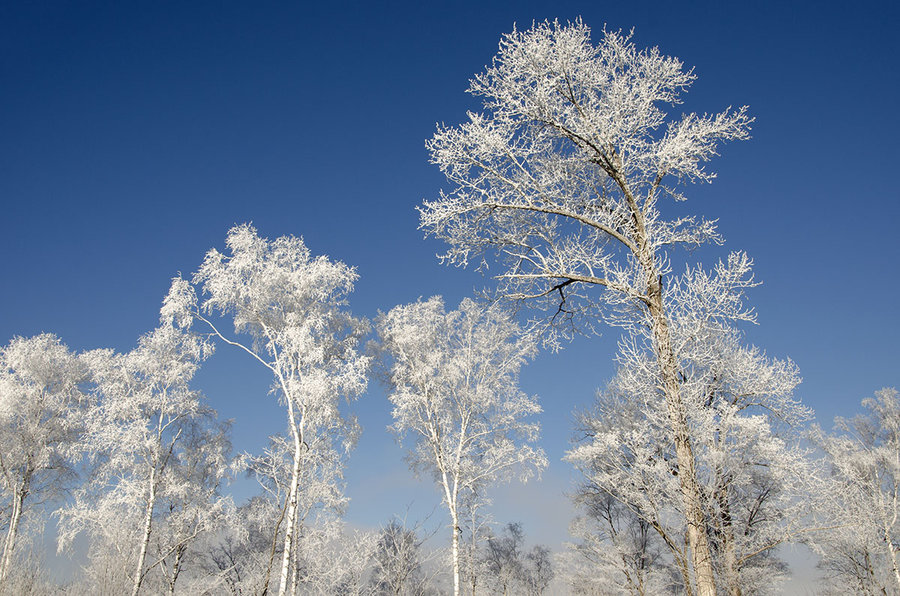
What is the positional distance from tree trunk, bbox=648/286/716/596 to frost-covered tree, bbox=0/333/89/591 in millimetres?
18464

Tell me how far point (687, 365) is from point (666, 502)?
1.43 metres

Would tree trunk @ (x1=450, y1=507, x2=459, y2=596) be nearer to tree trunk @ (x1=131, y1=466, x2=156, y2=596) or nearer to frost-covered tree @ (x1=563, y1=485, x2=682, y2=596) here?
frost-covered tree @ (x1=563, y1=485, x2=682, y2=596)

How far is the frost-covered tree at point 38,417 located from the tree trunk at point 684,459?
18.5m

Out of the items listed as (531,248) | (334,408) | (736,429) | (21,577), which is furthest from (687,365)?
(334,408)

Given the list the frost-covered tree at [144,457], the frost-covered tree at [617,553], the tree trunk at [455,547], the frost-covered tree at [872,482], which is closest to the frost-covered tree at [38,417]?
the frost-covered tree at [144,457]

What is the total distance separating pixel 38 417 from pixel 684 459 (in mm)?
21044

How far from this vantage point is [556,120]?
6250 millimetres

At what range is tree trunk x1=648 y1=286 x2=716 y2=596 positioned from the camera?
15.9ft

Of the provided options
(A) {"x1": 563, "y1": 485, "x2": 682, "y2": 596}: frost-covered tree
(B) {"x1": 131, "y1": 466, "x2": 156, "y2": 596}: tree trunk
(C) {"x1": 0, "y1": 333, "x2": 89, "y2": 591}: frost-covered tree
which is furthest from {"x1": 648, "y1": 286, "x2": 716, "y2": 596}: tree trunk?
(C) {"x1": 0, "y1": 333, "x2": 89, "y2": 591}: frost-covered tree

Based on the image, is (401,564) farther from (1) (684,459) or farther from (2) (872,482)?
(2) (872,482)

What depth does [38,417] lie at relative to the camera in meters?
18.5

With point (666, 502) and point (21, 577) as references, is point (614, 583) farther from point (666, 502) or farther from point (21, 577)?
point (21, 577)

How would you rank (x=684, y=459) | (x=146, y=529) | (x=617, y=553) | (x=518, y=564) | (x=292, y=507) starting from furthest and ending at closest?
(x=518, y=564)
(x=617, y=553)
(x=146, y=529)
(x=292, y=507)
(x=684, y=459)

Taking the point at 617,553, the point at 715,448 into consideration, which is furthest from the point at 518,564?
the point at 715,448
